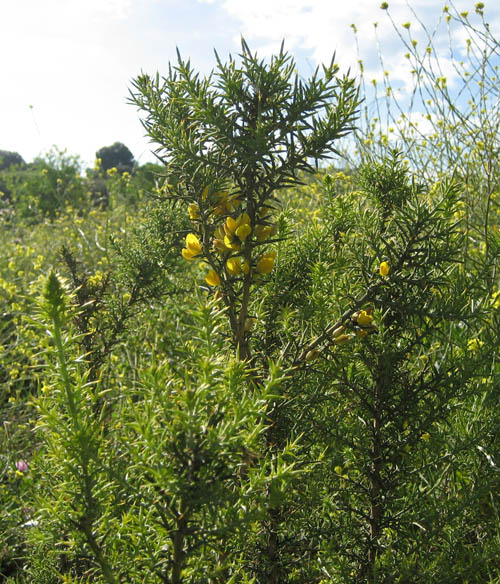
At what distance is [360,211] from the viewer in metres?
1.11

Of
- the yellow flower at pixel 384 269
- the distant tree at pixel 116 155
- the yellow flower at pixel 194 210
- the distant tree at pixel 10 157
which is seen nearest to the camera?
the yellow flower at pixel 384 269

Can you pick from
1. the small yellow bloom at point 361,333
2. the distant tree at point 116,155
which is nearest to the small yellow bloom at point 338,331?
the small yellow bloom at point 361,333

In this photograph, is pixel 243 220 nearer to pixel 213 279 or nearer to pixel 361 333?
pixel 213 279

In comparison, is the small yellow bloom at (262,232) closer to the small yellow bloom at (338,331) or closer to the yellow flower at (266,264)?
the yellow flower at (266,264)

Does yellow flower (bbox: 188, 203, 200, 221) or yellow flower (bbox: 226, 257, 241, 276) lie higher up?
yellow flower (bbox: 188, 203, 200, 221)

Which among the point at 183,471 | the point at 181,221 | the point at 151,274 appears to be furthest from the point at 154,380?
the point at 151,274

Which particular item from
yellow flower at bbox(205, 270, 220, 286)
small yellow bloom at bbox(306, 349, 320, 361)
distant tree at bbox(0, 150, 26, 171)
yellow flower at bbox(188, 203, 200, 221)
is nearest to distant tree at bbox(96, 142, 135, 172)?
distant tree at bbox(0, 150, 26, 171)

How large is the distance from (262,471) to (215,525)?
0.09 metres

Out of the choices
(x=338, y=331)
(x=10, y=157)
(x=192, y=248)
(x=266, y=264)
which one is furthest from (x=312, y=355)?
(x=10, y=157)

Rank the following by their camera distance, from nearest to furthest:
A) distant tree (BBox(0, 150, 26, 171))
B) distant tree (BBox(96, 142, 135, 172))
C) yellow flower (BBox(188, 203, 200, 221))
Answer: yellow flower (BBox(188, 203, 200, 221)), distant tree (BBox(0, 150, 26, 171)), distant tree (BBox(96, 142, 135, 172))

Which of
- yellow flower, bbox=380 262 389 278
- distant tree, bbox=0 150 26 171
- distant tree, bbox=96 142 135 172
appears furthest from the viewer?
distant tree, bbox=96 142 135 172

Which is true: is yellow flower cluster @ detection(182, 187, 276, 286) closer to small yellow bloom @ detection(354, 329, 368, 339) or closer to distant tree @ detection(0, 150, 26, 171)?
small yellow bloom @ detection(354, 329, 368, 339)

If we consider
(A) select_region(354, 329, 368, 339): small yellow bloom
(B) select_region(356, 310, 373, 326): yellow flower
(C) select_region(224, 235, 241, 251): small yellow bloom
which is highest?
(C) select_region(224, 235, 241, 251): small yellow bloom

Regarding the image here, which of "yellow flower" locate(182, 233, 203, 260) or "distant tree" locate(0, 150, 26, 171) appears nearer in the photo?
"yellow flower" locate(182, 233, 203, 260)
